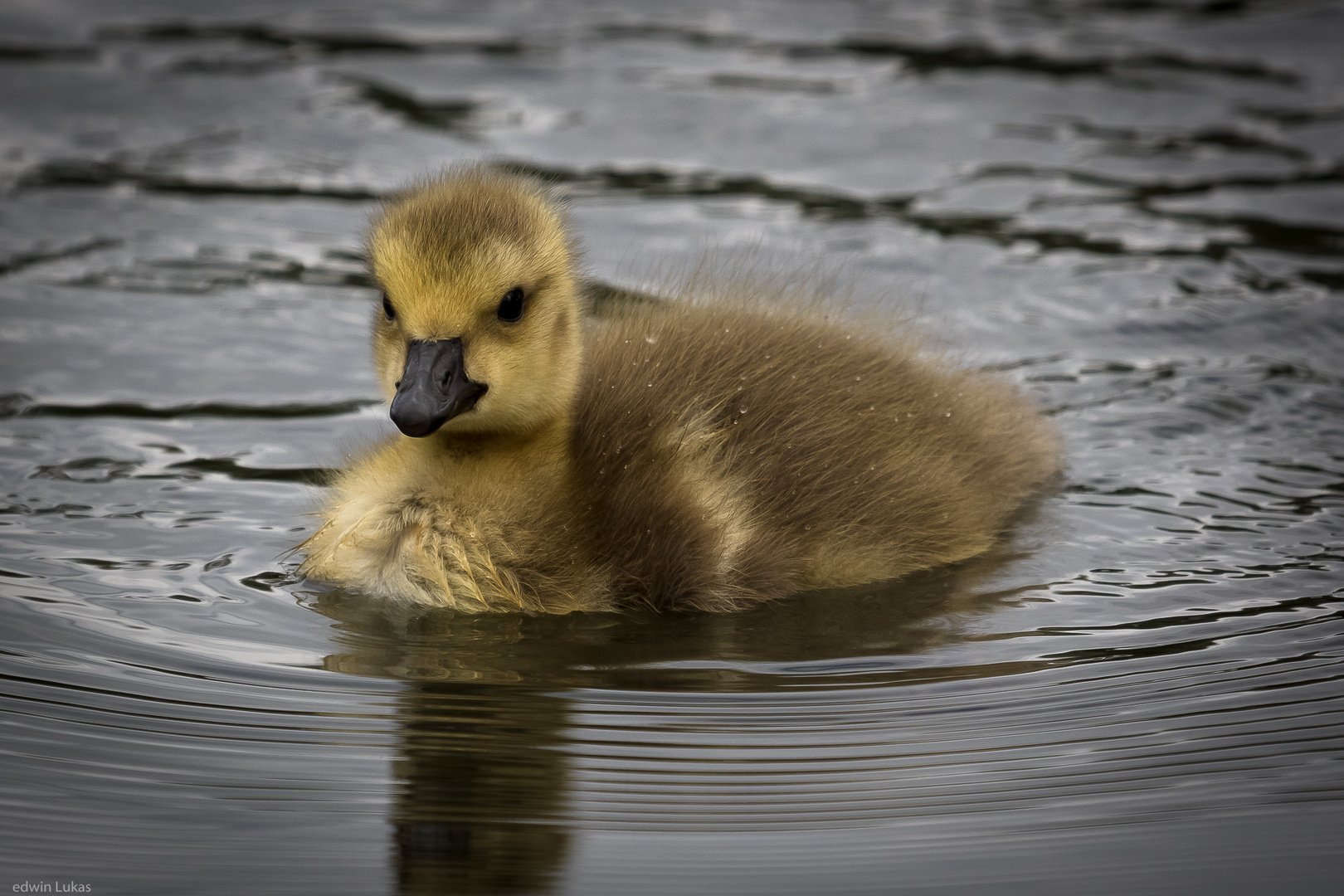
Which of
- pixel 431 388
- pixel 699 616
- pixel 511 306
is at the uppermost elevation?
pixel 511 306

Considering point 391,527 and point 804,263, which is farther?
point 804,263

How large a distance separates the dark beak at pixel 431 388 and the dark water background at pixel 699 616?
61 centimetres

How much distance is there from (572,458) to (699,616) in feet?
1.85

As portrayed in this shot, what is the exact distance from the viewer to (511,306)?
4352 mm

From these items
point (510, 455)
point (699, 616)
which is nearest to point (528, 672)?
point (699, 616)

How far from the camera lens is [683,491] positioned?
4445 millimetres

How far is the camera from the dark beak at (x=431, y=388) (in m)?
4.04

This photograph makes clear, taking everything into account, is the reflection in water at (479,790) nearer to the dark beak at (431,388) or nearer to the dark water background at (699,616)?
the dark water background at (699,616)

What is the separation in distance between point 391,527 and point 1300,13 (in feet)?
27.9

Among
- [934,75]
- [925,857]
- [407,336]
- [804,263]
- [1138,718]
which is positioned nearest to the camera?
[925,857]

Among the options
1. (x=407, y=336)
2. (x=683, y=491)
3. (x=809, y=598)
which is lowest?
(x=809, y=598)

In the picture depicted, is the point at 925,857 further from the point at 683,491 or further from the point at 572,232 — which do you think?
the point at 572,232

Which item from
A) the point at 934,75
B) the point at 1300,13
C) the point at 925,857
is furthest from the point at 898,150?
the point at 925,857

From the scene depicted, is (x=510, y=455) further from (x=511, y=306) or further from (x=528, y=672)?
(x=528, y=672)
